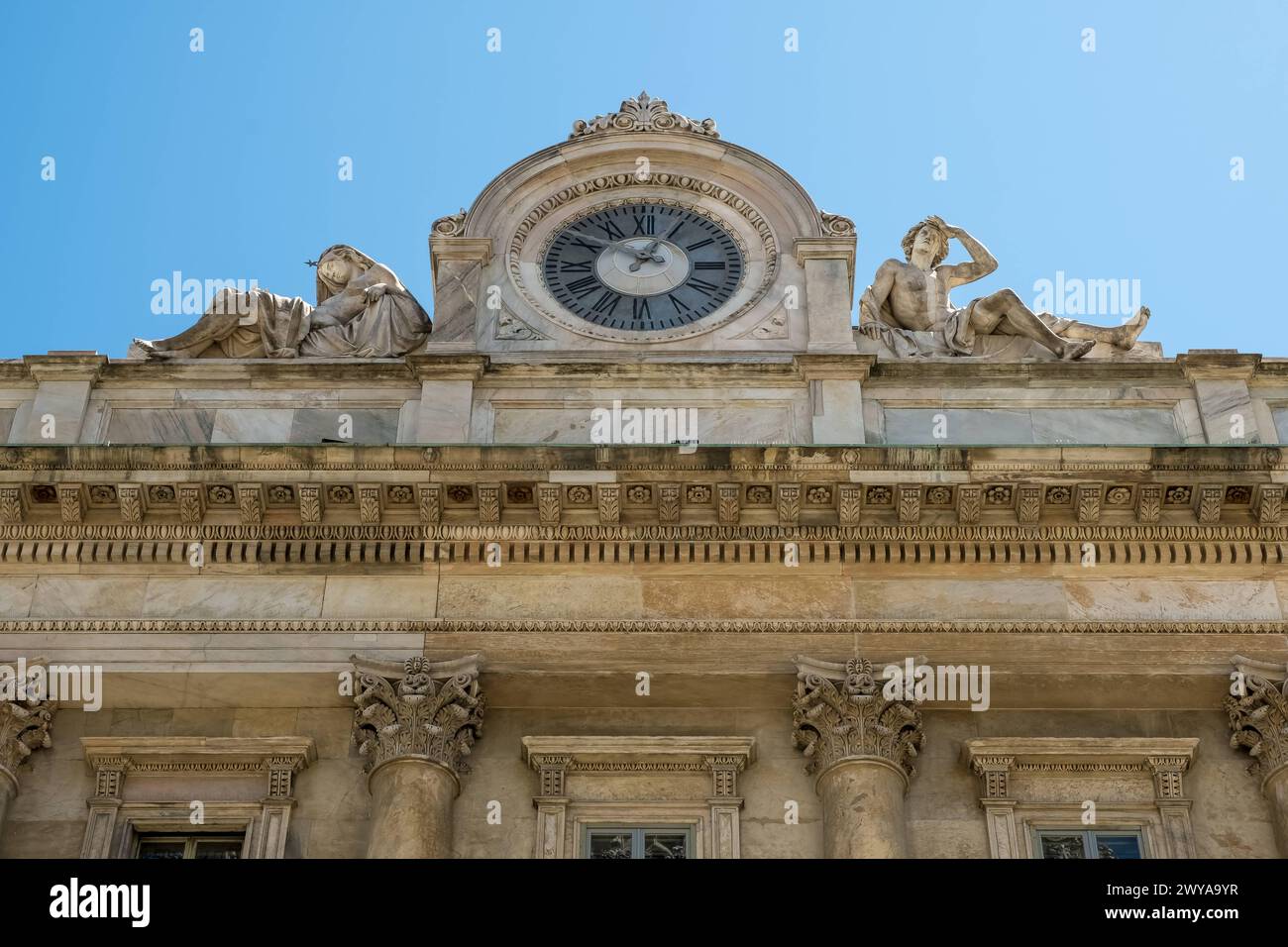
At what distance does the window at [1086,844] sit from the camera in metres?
21.8

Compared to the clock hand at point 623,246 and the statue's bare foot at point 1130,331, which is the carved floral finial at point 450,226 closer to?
the clock hand at point 623,246

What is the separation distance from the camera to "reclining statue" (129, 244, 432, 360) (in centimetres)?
2623

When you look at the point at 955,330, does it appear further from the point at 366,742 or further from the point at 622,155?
the point at 366,742

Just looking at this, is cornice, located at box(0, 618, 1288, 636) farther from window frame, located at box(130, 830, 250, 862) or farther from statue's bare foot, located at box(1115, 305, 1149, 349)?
statue's bare foot, located at box(1115, 305, 1149, 349)

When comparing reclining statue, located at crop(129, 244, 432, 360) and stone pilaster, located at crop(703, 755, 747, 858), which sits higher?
reclining statue, located at crop(129, 244, 432, 360)

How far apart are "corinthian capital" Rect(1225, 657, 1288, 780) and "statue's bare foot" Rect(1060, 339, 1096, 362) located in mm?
4771

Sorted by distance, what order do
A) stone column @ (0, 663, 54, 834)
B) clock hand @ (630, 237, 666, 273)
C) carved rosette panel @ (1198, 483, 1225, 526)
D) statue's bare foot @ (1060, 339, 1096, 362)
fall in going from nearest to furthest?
stone column @ (0, 663, 54, 834) < carved rosette panel @ (1198, 483, 1225, 526) < statue's bare foot @ (1060, 339, 1096, 362) < clock hand @ (630, 237, 666, 273)

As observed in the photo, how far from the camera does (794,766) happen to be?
22375 millimetres

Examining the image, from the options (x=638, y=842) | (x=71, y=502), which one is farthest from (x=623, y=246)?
(x=638, y=842)

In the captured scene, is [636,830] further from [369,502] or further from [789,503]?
[369,502]

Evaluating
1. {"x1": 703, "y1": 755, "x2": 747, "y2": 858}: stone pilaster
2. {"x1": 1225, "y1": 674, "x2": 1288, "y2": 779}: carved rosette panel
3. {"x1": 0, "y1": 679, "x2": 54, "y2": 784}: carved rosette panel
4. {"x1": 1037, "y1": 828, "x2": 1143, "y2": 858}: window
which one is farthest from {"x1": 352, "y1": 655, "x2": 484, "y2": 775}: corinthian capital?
{"x1": 1225, "y1": 674, "x2": 1288, "y2": 779}: carved rosette panel

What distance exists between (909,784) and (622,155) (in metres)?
9.66
